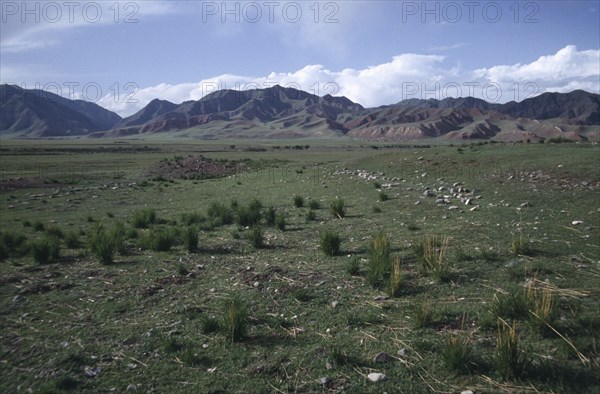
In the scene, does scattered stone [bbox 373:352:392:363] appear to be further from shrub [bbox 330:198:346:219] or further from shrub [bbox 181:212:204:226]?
shrub [bbox 181:212:204:226]

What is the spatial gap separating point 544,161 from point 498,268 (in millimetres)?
13768

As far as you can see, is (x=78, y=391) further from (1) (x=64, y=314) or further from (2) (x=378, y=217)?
(2) (x=378, y=217)

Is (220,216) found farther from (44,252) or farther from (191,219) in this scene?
(44,252)

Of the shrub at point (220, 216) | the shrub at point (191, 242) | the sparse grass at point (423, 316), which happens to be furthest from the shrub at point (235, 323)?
the shrub at point (220, 216)

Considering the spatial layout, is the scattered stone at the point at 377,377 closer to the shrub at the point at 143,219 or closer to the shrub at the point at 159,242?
the shrub at the point at 159,242

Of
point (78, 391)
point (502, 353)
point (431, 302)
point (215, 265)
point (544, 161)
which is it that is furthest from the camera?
point (544, 161)

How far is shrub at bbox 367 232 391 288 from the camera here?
7.83m

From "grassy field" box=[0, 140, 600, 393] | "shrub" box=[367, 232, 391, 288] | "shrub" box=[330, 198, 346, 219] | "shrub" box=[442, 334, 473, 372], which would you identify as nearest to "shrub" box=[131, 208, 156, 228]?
"grassy field" box=[0, 140, 600, 393]

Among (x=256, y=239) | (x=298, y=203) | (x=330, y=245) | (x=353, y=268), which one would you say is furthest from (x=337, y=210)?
(x=353, y=268)

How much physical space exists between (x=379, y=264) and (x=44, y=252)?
798 centimetres

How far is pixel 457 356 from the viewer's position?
16.6ft

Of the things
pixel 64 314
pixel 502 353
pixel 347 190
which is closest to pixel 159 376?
pixel 64 314

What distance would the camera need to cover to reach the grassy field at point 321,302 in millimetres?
5211

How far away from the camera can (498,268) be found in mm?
8039
